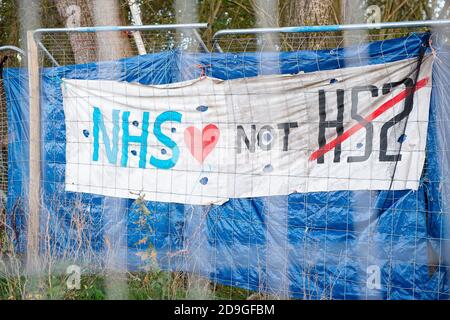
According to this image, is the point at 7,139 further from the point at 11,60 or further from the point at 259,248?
the point at 259,248

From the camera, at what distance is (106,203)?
176 inches

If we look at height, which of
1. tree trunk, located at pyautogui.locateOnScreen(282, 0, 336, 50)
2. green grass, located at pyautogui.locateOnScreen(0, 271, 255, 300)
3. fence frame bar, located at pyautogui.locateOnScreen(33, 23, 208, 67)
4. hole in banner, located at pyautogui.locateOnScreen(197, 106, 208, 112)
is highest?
tree trunk, located at pyautogui.locateOnScreen(282, 0, 336, 50)

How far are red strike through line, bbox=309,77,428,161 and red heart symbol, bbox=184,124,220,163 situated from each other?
2.38 feet

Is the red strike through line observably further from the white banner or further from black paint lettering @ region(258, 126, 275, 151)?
black paint lettering @ region(258, 126, 275, 151)

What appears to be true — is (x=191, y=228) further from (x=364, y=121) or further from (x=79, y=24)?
(x=79, y=24)

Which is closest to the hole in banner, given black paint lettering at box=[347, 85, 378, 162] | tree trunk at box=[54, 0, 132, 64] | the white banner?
the white banner

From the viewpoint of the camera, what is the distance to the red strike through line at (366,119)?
353cm

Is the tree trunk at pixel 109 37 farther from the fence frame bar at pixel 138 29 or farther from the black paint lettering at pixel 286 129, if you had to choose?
the black paint lettering at pixel 286 129

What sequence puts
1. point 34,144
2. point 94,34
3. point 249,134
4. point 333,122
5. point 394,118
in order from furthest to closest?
point 94,34
point 34,144
point 249,134
point 333,122
point 394,118

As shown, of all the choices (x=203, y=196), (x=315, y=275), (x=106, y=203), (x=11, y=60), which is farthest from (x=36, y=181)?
(x=315, y=275)

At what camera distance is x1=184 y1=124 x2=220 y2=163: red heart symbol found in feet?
13.4

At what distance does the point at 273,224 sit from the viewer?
155 inches

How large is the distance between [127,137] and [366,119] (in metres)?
1.79

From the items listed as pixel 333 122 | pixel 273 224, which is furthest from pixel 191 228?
pixel 333 122
